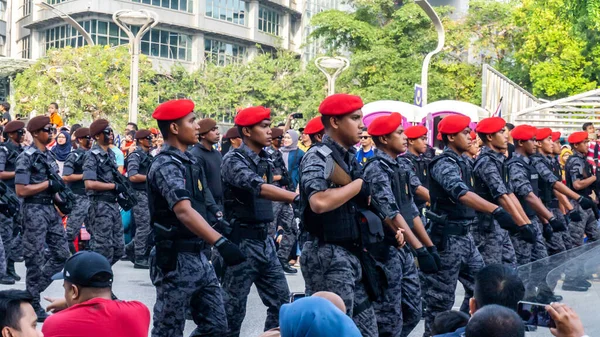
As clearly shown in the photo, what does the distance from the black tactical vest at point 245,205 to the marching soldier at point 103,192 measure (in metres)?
3.35

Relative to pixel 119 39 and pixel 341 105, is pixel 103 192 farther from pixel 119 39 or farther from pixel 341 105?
pixel 119 39

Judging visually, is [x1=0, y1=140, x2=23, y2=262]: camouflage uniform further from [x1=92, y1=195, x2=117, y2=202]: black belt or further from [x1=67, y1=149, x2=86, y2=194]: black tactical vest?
[x1=92, y1=195, x2=117, y2=202]: black belt

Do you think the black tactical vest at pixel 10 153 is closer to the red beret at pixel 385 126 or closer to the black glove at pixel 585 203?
the red beret at pixel 385 126

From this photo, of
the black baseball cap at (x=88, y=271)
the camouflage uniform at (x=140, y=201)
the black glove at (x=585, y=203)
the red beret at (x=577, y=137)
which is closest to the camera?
the black baseball cap at (x=88, y=271)

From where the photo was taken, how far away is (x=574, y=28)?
2119 cm

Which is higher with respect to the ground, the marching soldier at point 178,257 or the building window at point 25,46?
the building window at point 25,46

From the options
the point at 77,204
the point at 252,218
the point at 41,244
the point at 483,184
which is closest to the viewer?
the point at 252,218

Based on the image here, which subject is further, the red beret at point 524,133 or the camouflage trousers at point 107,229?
the red beret at point 524,133

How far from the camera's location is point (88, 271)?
4.87 metres

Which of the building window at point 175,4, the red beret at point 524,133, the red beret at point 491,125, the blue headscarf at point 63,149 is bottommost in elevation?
the red beret at point 491,125

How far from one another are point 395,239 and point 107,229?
4.85 metres

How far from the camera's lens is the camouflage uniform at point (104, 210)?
10641 millimetres

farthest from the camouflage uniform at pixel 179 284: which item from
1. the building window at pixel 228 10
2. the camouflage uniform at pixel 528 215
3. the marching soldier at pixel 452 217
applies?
the building window at pixel 228 10

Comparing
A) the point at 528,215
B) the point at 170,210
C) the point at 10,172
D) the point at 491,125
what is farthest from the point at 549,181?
the point at 170,210
